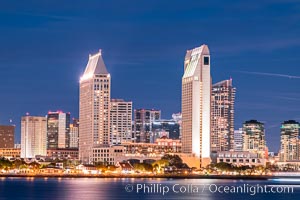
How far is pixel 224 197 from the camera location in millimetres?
139125

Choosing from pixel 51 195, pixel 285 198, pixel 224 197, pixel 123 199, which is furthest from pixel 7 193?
pixel 285 198

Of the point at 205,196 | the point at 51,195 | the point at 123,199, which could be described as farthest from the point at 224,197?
the point at 51,195

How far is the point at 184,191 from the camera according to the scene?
15388 centimetres

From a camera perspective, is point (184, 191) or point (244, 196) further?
point (184, 191)

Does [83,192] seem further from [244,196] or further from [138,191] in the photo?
[244,196]

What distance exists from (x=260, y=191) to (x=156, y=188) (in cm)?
1713

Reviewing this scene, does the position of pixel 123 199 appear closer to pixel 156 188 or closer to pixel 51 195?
pixel 51 195

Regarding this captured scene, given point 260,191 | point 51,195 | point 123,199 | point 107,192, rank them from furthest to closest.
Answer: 1. point 260,191
2. point 107,192
3. point 51,195
4. point 123,199

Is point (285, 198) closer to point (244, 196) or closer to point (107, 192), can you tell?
point (244, 196)

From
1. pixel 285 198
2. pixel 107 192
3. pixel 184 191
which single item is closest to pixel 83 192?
pixel 107 192

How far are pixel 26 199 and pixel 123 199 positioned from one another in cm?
1296

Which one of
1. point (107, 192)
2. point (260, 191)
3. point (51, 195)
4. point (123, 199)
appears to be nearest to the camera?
point (123, 199)

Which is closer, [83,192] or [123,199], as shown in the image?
[123,199]

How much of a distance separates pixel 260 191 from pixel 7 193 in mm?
43075
